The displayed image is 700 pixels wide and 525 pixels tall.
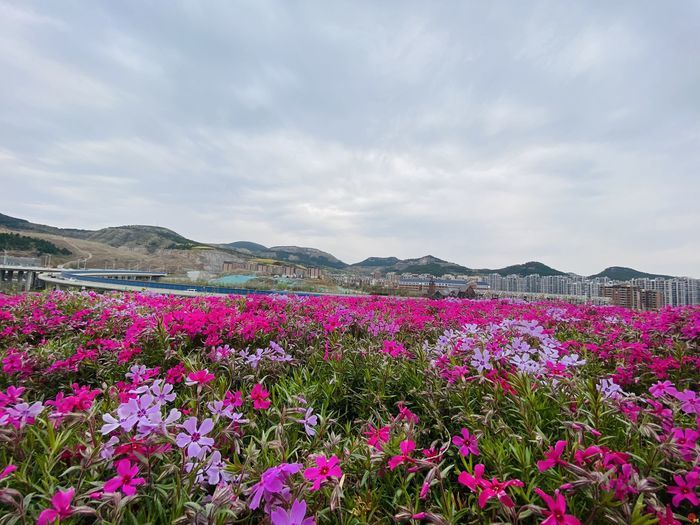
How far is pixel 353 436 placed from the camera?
1799mm

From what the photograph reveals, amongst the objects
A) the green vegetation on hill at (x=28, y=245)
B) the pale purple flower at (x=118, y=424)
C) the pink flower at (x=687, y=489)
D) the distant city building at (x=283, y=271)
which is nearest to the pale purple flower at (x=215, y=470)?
the pale purple flower at (x=118, y=424)

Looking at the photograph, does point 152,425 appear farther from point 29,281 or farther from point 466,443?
point 29,281

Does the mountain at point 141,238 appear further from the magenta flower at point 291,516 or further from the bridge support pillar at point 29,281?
the magenta flower at point 291,516

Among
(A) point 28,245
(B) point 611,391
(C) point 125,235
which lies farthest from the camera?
(C) point 125,235

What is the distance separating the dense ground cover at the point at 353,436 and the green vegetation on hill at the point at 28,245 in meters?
99.8

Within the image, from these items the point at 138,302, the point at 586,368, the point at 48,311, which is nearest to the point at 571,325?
the point at 586,368

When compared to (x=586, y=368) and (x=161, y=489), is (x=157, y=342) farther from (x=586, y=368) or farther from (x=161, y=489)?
(x=586, y=368)

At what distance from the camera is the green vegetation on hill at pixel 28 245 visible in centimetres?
7231

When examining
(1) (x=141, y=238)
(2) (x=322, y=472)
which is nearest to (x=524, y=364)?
(2) (x=322, y=472)

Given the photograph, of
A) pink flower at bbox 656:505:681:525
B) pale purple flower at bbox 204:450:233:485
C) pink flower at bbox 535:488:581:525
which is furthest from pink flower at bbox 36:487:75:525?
pink flower at bbox 656:505:681:525

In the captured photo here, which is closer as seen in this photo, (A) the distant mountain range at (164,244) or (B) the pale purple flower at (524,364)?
(B) the pale purple flower at (524,364)

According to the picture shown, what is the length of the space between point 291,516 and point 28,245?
10793 centimetres

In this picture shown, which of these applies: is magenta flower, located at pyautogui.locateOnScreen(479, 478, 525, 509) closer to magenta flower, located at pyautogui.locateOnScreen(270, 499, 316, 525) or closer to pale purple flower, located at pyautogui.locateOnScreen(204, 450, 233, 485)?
magenta flower, located at pyautogui.locateOnScreen(270, 499, 316, 525)

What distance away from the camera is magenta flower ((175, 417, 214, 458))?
1.15 m
